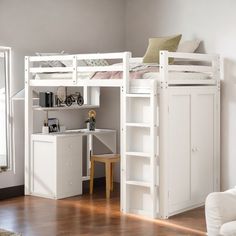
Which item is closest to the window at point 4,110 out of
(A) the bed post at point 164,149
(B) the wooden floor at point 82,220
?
(B) the wooden floor at point 82,220

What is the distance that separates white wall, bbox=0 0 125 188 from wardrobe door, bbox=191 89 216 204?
1.77 m

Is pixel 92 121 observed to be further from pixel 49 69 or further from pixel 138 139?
pixel 138 139

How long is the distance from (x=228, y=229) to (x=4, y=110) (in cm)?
363

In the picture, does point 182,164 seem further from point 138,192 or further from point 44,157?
point 44,157

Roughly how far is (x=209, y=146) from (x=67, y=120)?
195 cm

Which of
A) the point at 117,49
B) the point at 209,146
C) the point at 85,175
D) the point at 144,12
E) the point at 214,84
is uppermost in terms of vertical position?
the point at 144,12

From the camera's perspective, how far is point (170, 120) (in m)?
5.76

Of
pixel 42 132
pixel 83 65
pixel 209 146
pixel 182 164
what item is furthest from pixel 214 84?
pixel 42 132

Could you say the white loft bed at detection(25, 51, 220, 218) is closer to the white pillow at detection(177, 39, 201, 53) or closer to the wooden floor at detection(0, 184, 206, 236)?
the wooden floor at detection(0, 184, 206, 236)

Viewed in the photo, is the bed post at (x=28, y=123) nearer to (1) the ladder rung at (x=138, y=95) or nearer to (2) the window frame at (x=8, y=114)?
(2) the window frame at (x=8, y=114)

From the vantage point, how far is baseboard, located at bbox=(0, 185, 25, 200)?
666 centimetres

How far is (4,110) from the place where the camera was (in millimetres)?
6758

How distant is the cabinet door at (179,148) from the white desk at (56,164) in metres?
1.45

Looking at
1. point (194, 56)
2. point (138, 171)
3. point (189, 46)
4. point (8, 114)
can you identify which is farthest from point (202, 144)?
point (8, 114)
